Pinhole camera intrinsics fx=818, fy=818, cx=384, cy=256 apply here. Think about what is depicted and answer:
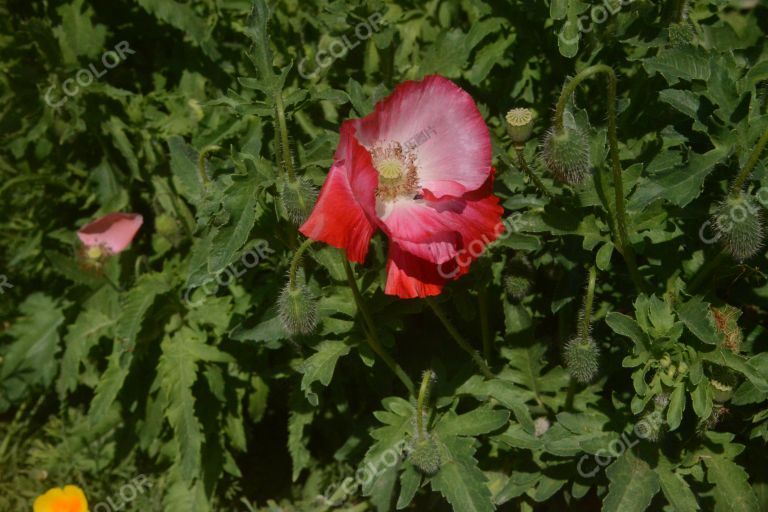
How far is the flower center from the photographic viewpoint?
285cm

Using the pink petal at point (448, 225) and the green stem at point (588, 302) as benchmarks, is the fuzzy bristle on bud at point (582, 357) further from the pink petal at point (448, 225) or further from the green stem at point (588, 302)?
the pink petal at point (448, 225)

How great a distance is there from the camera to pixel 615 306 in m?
3.54

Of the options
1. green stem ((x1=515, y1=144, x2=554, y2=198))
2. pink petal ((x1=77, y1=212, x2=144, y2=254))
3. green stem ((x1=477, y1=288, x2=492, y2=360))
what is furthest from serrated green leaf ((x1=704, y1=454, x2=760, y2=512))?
pink petal ((x1=77, y1=212, x2=144, y2=254))

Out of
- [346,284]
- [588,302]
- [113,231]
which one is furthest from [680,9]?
[113,231]

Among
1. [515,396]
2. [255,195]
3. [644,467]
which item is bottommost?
[644,467]

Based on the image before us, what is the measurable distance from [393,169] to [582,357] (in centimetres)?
96

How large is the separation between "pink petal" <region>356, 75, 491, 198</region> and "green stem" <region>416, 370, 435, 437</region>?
0.65 m

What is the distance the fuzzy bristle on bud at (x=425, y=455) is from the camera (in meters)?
2.91

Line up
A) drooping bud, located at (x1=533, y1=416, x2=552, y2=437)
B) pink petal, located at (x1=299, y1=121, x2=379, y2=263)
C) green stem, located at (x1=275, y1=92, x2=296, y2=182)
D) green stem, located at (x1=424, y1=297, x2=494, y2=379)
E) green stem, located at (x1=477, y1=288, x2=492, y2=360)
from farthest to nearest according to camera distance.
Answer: drooping bud, located at (x1=533, y1=416, x2=552, y2=437), green stem, located at (x1=477, y1=288, x2=492, y2=360), green stem, located at (x1=424, y1=297, x2=494, y2=379), green stem, located at (x1=275, y1=92, x2=296, y2=182), pink petal, located at (x1=299, y1=121, x2=379, y2=263)

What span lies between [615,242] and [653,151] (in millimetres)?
544

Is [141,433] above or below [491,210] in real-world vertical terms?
below

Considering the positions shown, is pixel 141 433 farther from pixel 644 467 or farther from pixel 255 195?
pixel 644 467

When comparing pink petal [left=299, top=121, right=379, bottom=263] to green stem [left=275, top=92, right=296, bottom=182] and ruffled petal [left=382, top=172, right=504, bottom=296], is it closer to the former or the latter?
ruffled petal [left=382, top=172, right=504, bottom=296]

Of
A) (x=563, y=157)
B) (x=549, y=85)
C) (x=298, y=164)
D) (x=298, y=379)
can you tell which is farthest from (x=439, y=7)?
(x=298, y=379)
